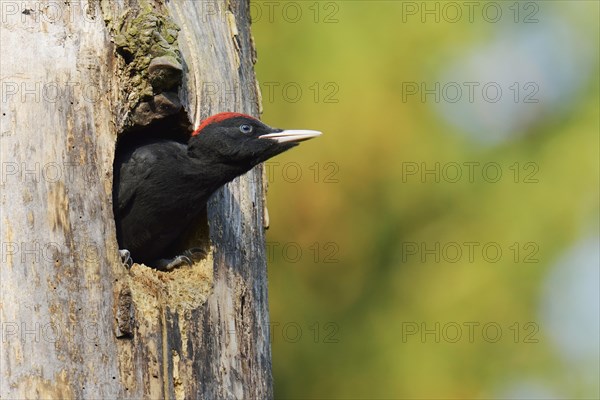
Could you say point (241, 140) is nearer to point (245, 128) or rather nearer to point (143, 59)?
point (245, 128)

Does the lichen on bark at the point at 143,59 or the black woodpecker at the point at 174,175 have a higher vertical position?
the lichen on bark at the point at 143,59

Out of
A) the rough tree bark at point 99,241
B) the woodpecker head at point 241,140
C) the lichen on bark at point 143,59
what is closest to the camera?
the rough tree bark at point 99,241

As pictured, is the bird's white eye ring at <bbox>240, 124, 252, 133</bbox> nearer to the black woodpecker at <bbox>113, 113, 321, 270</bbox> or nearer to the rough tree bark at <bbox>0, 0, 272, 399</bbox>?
the black woodpecker at <bbox>113, 113, 321, 270</bbox>

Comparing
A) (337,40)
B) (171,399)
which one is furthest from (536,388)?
(171,399)

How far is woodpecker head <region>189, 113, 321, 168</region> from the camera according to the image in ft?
16.0

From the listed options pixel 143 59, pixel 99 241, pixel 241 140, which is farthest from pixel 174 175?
pixel 99 241

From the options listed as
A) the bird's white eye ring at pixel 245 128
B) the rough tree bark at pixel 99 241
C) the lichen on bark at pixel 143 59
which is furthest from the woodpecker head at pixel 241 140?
the lichen on bark at pixel 143 59

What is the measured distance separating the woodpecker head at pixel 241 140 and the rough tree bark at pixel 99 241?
17 cm

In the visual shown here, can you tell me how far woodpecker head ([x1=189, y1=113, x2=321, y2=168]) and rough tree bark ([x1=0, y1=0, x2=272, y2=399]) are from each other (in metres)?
0.17

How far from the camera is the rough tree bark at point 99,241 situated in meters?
3.74

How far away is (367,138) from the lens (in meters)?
7.20

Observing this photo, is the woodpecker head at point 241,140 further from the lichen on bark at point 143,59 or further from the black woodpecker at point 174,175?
the lichen on bark at point 143,59

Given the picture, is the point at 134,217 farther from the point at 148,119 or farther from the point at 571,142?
the point at 571,142

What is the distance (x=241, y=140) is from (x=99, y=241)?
1.27 metres
